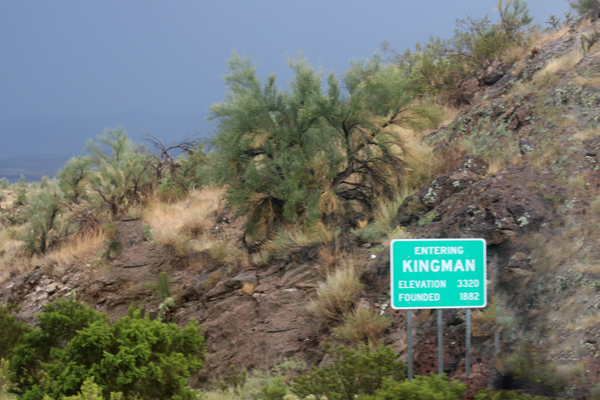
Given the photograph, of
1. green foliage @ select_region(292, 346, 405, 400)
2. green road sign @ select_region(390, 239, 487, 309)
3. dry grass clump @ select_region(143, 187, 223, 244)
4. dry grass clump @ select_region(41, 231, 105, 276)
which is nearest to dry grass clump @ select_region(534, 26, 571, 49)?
dry grass clump @ select_region(143, 187, 223, 244)

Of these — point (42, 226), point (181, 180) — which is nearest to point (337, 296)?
point (42, 226)

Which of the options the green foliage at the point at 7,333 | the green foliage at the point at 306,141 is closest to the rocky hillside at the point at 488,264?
the green foliage at the point at 306,141

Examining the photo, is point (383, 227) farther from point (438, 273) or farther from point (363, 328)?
point (438, 273)

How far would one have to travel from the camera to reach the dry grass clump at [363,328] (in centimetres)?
615

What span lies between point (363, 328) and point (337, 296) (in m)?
0.73

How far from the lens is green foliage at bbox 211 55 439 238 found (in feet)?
30.9

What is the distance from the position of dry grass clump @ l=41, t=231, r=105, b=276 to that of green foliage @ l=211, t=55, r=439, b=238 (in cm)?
483

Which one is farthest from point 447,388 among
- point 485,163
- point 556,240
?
point 485,163

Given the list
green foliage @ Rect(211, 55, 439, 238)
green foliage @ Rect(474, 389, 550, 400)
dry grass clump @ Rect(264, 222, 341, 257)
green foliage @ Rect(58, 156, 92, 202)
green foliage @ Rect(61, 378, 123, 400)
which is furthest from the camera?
green foliage @ Rect(58, 156, 92, 202)

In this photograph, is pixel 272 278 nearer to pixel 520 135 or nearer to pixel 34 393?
pixel 34 393

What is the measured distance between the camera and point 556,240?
18.8 feet

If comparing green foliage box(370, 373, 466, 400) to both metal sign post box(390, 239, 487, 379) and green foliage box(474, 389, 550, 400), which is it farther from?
metal sign post box(390, 239, 487, 379)

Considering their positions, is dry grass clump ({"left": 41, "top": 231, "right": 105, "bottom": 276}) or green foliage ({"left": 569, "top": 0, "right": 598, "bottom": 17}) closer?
dry grass clump ({"left": 41, "top": 231, "right": 105, "bottom": 276})

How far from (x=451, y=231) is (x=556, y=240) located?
1345mm
